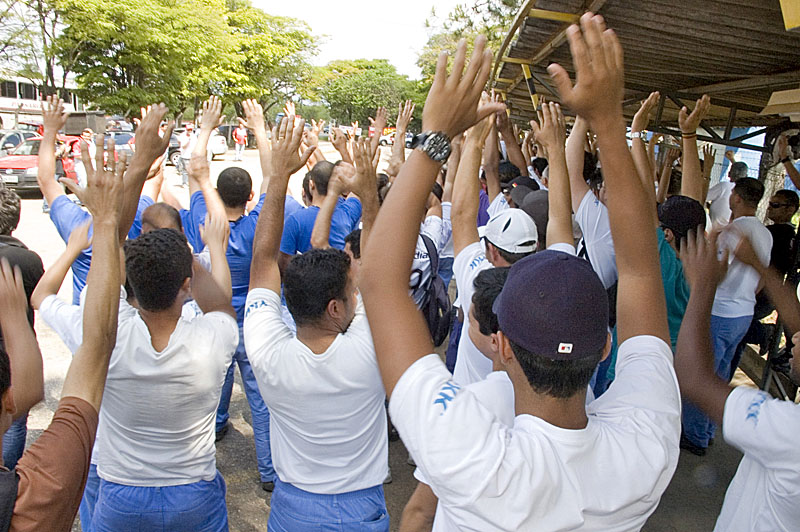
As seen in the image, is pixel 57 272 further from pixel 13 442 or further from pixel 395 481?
pixel 395 481

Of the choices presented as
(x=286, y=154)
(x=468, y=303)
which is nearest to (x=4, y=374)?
(x=286, y=154)

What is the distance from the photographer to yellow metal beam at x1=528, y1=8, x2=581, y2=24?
12.5 feet

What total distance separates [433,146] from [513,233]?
1611mm

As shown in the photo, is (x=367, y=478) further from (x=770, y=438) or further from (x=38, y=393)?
(x=770, y=438)

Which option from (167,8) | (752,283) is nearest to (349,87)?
(167,8)

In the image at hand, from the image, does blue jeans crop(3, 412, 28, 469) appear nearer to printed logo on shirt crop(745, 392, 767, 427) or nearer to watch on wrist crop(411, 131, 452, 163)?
watch on wrist crop(411, 131, 452, 163)

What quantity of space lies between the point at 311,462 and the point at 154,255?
3.34ft

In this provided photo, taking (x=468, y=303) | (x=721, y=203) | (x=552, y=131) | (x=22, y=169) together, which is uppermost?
(x=552, y=131)

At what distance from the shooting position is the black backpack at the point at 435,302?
4.24m

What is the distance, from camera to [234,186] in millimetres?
4312

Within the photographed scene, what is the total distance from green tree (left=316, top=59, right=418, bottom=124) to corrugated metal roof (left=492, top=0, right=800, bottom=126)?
6669 centimetres

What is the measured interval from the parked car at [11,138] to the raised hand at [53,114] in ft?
54.3

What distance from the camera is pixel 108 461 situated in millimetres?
2389

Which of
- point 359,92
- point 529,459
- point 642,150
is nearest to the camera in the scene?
point 529,459
